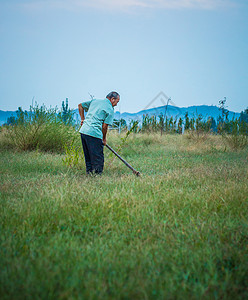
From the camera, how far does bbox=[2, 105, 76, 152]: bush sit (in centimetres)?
861

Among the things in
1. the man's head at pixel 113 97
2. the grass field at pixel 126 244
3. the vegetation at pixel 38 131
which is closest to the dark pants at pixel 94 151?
the man's head at pixel 113 97

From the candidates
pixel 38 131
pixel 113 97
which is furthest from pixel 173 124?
pixel 113 97

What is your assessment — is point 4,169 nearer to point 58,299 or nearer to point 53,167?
point 53,167

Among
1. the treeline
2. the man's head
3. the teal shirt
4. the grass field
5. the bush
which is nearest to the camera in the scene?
the grass field

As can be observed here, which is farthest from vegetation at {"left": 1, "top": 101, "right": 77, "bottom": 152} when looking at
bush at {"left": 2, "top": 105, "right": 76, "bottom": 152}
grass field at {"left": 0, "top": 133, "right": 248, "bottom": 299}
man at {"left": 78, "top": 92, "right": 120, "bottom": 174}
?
grass field at {"left": 0, "top": 133, "right": 248, "bottom": 299}

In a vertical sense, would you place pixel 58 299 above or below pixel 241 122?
below

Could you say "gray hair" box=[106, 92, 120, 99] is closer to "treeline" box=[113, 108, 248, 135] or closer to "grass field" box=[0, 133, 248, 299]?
"grass field" box=[0, 133, 248, 299]

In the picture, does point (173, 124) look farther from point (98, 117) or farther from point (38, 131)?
point (98, 117)

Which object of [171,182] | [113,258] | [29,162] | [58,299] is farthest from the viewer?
[29,162]

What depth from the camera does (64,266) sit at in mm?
1841

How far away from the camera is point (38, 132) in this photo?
8.59m

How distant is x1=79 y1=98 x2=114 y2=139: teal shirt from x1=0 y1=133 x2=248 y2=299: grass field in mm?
1538

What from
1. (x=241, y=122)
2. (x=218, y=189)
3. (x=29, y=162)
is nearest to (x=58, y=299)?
(x=218, y=189)

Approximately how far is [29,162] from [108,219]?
423 centimetres
